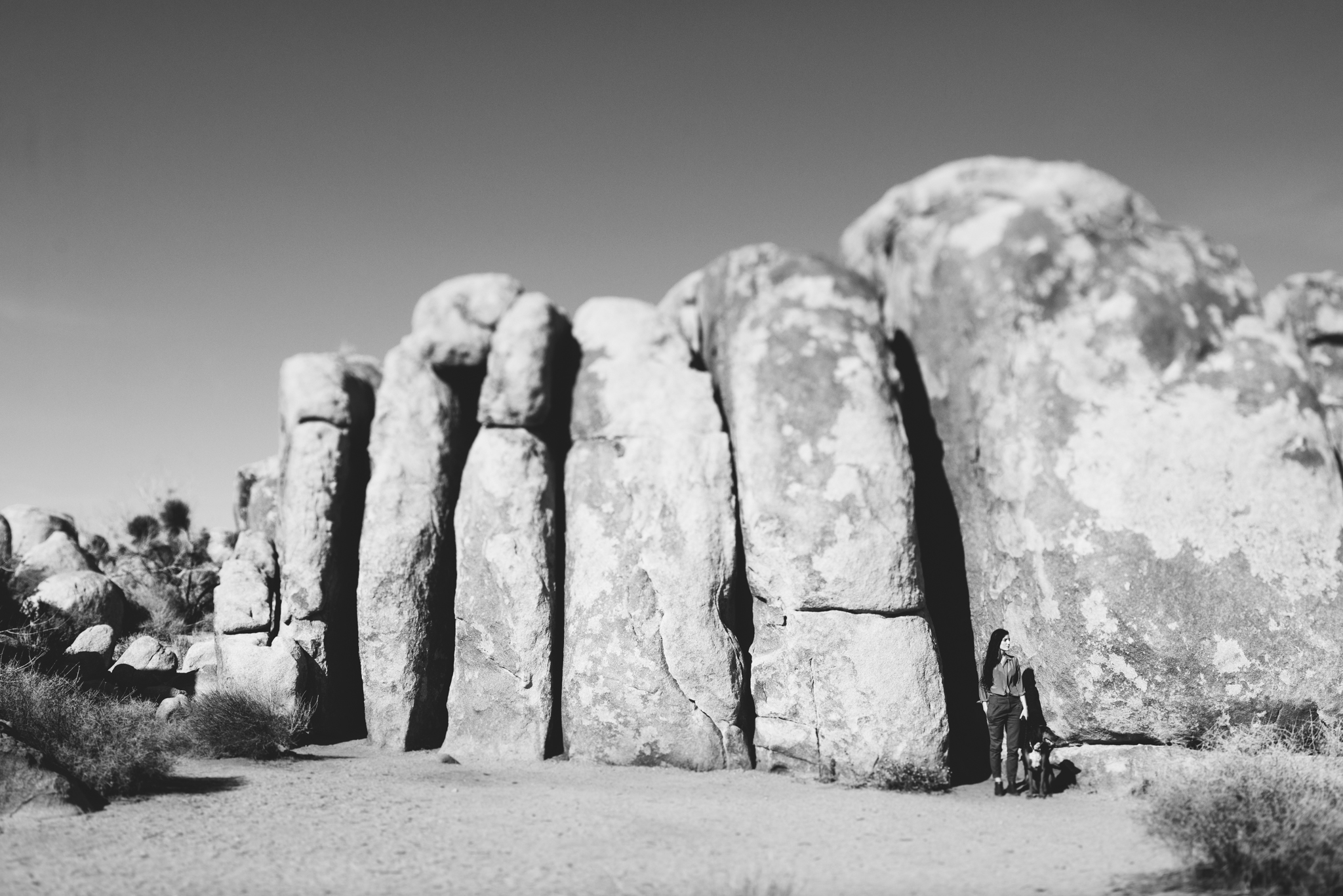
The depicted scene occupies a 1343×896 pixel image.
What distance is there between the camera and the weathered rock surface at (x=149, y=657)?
42.5 feet

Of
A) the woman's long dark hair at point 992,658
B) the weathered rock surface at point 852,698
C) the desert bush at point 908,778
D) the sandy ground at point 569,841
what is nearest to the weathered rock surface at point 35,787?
the sandy ground at point 569,841

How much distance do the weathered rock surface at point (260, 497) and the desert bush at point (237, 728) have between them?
10.1ft

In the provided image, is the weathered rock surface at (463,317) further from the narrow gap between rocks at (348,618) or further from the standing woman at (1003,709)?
the standing woman at (1003,709)

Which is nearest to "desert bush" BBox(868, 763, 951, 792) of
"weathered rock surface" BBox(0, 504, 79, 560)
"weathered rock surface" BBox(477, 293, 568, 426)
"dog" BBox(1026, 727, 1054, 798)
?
"dog" BBox(1026, 727, 1054, 798)

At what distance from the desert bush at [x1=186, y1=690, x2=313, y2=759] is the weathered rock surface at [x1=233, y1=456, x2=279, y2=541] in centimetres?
306

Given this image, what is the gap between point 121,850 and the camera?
566cm

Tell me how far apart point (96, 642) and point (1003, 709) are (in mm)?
13440

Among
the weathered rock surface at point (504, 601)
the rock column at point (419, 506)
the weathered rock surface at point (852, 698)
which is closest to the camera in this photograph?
the weathered rock surface at point (852, 698)

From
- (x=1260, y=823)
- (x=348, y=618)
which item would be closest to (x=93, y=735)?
(x=348, y=618)

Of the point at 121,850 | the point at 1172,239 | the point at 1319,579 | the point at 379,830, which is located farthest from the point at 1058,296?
the point at 121,850

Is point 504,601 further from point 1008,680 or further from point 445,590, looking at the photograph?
point 1008,680

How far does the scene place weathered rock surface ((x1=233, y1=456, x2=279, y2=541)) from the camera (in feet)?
41.3

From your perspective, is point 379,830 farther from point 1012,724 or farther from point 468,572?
point 1012,724

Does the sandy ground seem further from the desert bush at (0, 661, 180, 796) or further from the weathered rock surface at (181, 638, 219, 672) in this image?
the weathered rock surface at (181, 638, 219, 672)
